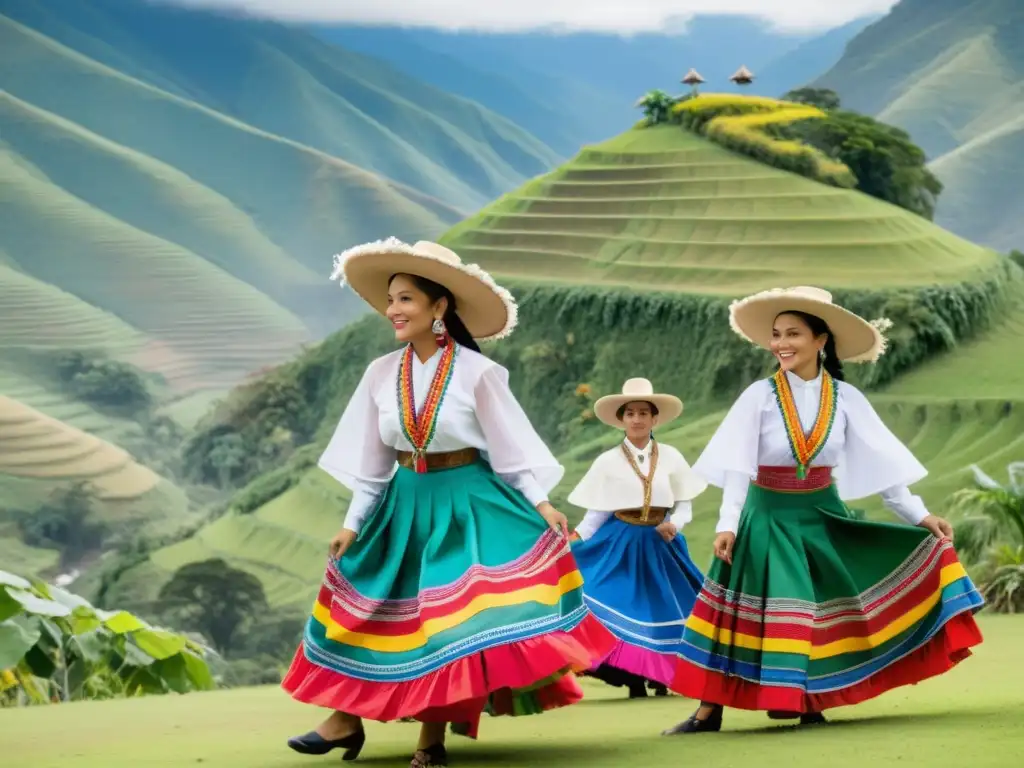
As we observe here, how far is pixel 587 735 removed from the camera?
5.93 metres

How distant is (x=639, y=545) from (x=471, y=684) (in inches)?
124

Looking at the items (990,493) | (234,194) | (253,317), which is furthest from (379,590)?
(234,194)

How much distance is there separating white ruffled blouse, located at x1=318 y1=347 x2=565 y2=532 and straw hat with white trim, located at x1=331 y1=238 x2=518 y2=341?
6.9 inches

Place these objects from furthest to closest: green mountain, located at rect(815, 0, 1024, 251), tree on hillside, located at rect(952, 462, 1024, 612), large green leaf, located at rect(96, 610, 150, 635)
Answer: green mountain, located at rect(815, 0, 1024, 251)
tree on hillside, located at rect(952, 462, 1024, 612)
large green leaf, located at rect(96, 610, 150, 635)

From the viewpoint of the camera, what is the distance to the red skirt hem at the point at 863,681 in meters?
5.84

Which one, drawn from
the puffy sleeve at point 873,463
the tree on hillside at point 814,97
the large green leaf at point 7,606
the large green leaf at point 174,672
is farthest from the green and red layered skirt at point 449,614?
the tree on hillside at point 814,97

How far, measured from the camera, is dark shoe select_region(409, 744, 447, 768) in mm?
4910

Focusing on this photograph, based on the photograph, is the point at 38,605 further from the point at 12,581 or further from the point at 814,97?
the point at 814,97

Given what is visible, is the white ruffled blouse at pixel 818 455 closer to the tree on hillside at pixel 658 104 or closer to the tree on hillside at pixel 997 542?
the tree on hillside at pixel 997 542

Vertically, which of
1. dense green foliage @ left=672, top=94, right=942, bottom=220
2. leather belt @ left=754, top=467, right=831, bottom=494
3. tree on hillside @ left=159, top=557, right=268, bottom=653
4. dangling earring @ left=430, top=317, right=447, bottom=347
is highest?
dense green foliage @ left=672, top=94, right=942, bottom=220

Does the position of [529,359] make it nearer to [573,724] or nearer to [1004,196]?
[1004,196]

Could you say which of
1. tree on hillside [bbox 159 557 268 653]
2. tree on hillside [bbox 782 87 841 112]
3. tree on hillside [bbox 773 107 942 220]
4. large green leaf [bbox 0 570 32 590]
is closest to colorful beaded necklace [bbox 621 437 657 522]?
large green leaf [bbox 0 570 32 590]

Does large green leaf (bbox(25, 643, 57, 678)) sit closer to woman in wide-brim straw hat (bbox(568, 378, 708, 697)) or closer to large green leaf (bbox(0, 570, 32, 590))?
large green leaf (bbox(0, 570, 32, 590))

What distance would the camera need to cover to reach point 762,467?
19.9 ft
